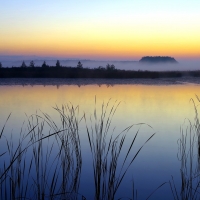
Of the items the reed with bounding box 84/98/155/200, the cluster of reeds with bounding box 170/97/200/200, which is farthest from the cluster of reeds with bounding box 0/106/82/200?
the cluster of reeds with bounding box 170/97/200/200

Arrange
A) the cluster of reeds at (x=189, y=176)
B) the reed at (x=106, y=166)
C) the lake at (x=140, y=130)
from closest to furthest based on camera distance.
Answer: the reed at (x=106, y=166)
the cluster of reeds at (x=189, y=176)
the lake at (x=140, y=130)

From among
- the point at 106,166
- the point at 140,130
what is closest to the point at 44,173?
the point at 106,166

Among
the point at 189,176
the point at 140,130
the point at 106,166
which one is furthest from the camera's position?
the point at 140,130

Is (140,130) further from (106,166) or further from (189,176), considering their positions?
(106,166)

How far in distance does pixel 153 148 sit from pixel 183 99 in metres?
3.59

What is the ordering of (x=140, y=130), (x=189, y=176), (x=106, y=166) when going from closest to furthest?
1. (x=106, y=166)
2. (x=189, y=176)
3. (x=140, y=130)

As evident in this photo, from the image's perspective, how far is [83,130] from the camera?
3627 millimetres

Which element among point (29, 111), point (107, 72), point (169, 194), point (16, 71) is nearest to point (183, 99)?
point (29, 111)

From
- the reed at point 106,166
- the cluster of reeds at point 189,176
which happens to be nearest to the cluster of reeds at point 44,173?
the reed at point 106,166

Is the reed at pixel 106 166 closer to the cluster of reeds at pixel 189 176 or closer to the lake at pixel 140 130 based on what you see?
the lake at pixel 140 130

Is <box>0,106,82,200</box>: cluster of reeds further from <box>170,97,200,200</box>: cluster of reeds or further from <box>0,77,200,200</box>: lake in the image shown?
<box>170,97,200,200</box>: cluster of reeds

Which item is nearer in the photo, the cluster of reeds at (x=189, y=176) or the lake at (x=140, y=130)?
the cluster of reeds at (x=189, y=176)

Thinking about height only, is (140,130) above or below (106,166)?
below

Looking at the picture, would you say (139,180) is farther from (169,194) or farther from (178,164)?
(178,164)
